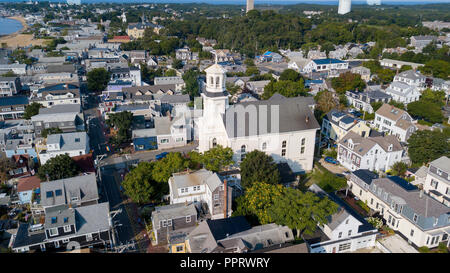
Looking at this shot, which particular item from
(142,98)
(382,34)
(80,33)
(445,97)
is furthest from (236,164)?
(80,33)

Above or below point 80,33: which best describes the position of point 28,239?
below

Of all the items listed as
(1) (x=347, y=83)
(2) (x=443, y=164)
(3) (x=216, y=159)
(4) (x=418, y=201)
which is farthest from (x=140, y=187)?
(1) (x=347, y=83)

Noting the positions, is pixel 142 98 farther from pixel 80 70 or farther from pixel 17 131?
pixel 80 70

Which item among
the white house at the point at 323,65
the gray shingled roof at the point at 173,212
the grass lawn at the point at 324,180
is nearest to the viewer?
the gray shingled roof at the point at 173,212

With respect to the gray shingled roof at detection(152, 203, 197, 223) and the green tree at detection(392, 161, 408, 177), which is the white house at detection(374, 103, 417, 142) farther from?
the gray shingled roof at detection(152, 203, 197, 223)

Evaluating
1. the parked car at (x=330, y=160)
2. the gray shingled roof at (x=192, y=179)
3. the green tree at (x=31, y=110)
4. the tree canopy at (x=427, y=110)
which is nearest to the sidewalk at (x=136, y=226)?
the gray shingled roof at (x=192, y=179)

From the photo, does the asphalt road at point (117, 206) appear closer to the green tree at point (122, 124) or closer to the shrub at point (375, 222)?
the green tree at point (122, 124)
